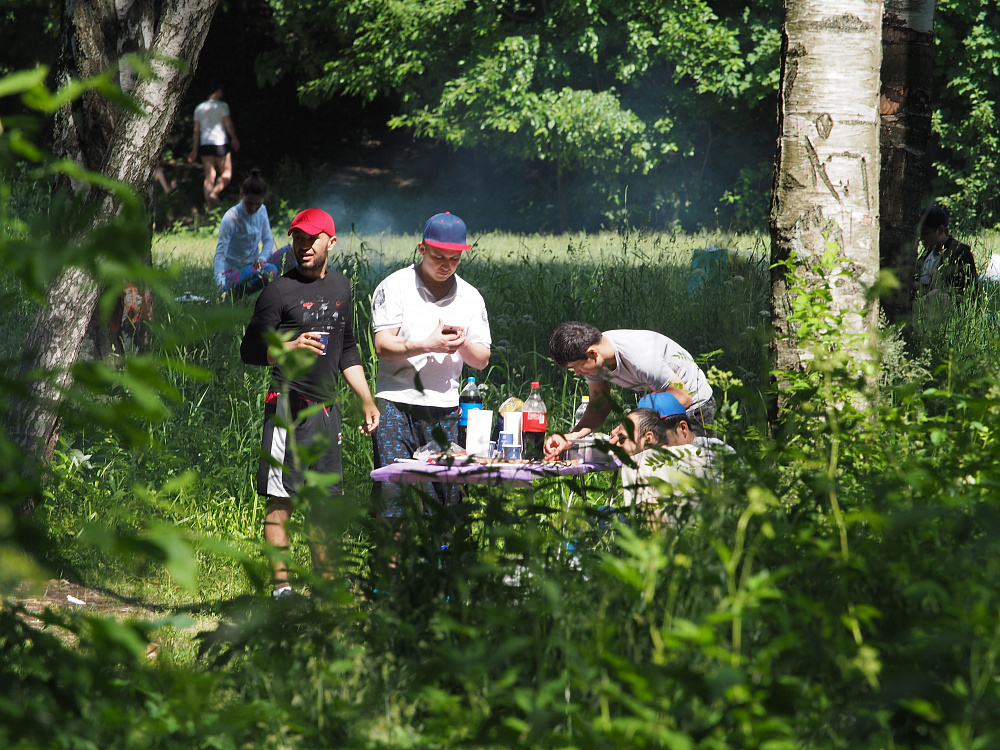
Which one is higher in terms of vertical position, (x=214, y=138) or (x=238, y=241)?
(x=214, y=138)

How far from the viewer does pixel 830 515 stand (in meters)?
2.53

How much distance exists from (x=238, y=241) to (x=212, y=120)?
12428 millimetres

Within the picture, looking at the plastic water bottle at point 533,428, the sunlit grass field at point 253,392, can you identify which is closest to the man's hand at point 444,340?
the plastic water bottle at point 533,428

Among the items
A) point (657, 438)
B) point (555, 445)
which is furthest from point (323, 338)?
point (657, 438)

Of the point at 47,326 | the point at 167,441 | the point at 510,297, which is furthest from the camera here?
the point at 510,297

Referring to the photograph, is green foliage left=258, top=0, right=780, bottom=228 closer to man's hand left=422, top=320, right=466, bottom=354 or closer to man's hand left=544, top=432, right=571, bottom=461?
man's hand left=422, top=320, right=466, bottom=354

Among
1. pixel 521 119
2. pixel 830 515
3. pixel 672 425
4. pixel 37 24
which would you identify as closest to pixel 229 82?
pixel 37 24

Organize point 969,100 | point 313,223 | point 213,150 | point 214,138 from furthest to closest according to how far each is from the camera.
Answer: point 969,100, point 213,150, point 214,138, point 313,223

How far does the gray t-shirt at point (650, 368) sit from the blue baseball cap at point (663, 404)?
363 mm

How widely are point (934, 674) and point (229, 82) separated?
1260 inches

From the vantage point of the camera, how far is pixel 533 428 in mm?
→ 4953

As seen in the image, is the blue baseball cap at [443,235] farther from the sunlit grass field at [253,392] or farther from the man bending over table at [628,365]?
→ the sunlit grass field at [253,392]

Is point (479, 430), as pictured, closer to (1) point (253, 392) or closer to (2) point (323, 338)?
(2) point (323, 338)

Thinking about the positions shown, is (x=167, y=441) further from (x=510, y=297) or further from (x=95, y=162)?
(x=510, y=297)
